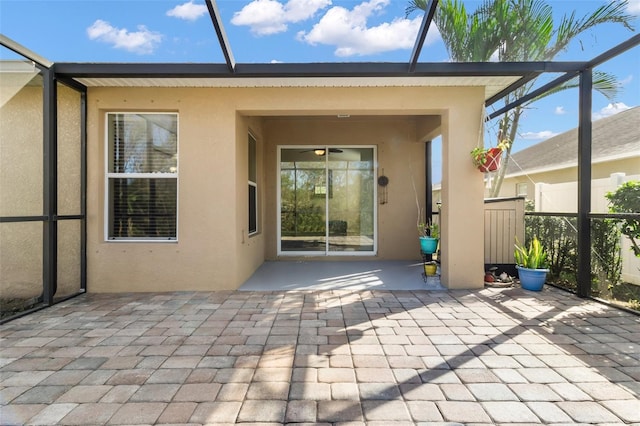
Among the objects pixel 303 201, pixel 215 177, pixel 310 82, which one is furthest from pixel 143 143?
pixel 303 201

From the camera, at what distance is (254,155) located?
236 inches

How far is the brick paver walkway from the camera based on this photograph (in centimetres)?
189

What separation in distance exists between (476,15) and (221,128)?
19.5 ft

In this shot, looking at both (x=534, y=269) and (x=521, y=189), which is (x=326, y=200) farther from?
(x=521, y=189)

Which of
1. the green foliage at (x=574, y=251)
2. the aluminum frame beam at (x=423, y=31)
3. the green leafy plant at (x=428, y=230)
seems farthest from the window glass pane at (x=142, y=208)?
the green foliage at (x=574, y=251)

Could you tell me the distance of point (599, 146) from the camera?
28.6 ft

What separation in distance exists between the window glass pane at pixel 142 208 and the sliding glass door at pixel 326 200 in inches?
99.7

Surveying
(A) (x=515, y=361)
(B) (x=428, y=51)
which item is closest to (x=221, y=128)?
(B) (x=428, y=51)

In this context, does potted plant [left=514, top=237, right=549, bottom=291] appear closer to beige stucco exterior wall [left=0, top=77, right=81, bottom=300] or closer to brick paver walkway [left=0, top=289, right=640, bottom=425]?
brick paver walkway [left=0, top=289, right=640, bottom=425]

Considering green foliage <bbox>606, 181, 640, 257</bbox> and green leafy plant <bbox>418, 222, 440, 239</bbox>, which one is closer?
green foliage <bbox>606, 181, 640, 257</bbox>

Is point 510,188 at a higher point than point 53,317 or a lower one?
higher

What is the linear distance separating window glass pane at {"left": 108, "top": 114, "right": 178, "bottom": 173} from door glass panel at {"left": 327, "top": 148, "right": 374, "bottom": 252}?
10.4 feet

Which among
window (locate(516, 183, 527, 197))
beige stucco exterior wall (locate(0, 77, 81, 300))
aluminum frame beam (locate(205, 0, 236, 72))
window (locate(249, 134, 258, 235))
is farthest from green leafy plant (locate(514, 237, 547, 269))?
window (locate(516, 183, 527, 197))

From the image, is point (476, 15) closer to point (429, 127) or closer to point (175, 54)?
point (429, 127)
